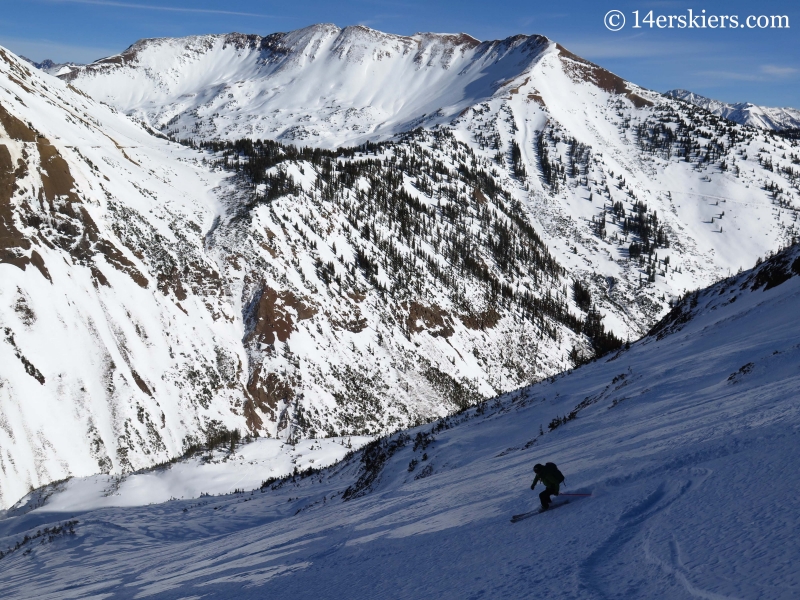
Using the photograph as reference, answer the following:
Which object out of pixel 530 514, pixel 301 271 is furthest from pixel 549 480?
pixel 301 271

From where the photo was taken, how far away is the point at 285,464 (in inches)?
1208

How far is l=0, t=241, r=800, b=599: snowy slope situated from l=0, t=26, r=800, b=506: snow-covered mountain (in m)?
20.7

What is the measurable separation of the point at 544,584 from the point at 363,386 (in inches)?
1854

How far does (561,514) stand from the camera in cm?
722

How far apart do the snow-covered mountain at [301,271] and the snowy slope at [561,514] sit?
67.8ft

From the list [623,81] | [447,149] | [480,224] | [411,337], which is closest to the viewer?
[411,337]

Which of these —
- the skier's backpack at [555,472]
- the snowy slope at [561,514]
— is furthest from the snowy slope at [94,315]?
the skier's backpack at [555,472]

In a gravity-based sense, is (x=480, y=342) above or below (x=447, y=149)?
below

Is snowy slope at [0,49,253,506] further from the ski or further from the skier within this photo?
the skier

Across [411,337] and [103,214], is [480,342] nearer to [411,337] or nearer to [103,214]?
[411,337]

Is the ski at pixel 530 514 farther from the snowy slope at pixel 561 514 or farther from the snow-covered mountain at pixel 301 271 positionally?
the snow-covered mountain at pixel 301 271

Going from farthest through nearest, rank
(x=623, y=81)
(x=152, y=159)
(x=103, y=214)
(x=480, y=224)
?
(x=623, y=81) → (x=480, y=224) → (x=152, y=159) → (x=103, y=214)

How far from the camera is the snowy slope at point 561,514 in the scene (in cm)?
522

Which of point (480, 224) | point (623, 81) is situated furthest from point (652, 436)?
point (623, 81)
